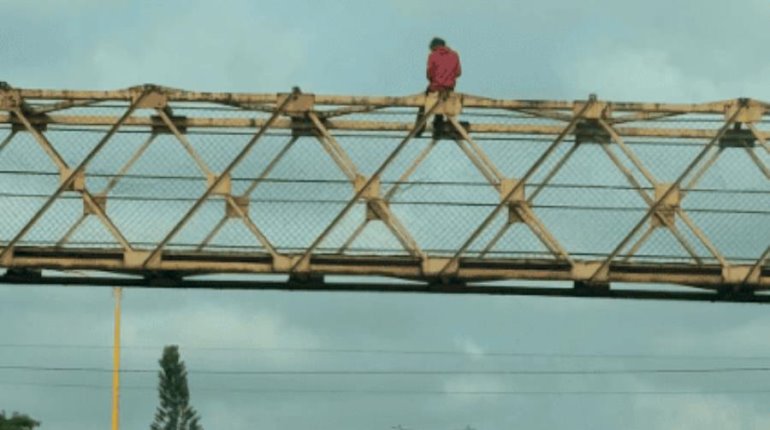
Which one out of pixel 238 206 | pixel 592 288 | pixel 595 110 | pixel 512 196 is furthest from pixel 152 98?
pixel 592 288

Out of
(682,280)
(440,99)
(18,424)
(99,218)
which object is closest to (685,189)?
(682,280)

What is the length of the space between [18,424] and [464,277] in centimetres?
11809

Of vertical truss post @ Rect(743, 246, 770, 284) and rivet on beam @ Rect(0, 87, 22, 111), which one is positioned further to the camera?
vertical truss post @ Rect(743, 246, 770, 284)

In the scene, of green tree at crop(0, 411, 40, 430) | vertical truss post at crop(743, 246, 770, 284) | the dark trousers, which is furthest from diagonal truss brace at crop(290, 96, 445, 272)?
green tree at crop(0, 411, 40, 430)

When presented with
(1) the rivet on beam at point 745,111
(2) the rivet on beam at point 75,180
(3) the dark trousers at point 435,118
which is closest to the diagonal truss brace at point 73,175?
(2) the rivet on beam at point 75,180

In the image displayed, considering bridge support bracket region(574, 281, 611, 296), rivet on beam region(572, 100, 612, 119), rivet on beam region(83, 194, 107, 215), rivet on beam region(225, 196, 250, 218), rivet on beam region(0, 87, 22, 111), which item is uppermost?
rivet on beam region(0, 87, 22, 111)

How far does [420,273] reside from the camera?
47906mm

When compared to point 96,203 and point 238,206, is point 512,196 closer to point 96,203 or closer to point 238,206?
point 238,206

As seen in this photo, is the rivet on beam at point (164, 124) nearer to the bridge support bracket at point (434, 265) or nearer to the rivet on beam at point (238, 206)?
the rivet on beam at point (238, 206)

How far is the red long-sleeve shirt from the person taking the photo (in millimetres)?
48125

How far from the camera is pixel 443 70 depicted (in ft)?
158

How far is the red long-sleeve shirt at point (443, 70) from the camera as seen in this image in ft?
158

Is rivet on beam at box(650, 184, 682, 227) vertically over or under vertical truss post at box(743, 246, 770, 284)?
over

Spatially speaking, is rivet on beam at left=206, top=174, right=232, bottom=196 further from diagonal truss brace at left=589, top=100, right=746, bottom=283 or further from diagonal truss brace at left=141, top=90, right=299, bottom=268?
diagonal truss brace at left=589, top=100, right=746, bottom=283
